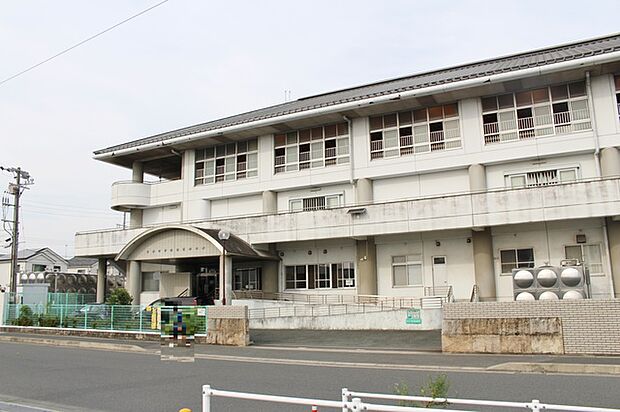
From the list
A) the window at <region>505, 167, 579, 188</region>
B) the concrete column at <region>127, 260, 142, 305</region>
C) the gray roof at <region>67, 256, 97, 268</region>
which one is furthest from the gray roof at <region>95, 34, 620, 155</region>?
the gray roof at <region>67, 256, 97, 268</region>

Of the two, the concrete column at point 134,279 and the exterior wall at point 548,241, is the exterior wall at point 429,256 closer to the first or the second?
the exterior wall at point 548,241

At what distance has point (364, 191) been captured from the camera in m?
Answer: 27.6

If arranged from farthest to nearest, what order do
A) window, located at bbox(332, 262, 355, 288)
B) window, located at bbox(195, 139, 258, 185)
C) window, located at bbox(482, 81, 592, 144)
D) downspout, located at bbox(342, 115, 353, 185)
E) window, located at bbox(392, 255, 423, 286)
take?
window, located at bbox(195, 139, 258, 185) → downspout, located at bbox(342, 115, 353, 185) → window, located at bbox(332, 262, 355, 288) → window, located at bbox(392, 255, 423, 286) → window, located at bbox(482, 81, 592, 144)

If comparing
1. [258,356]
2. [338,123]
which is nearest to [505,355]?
[258,356]

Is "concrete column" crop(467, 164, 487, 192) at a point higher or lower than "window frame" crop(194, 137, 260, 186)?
lower

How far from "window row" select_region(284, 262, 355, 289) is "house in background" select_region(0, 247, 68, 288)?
40889mm

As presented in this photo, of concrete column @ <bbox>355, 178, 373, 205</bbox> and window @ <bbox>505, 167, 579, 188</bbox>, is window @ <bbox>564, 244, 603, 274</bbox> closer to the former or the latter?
window @ <bbox>505, 167, 579, 188</bbox>

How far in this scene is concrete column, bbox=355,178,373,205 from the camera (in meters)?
27.5

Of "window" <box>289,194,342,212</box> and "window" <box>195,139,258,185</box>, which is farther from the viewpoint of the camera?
"window" <box>195,139,258,185</box>

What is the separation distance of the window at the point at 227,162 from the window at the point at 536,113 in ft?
43.8

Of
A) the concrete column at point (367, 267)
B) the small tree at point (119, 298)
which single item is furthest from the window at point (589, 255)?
the small tree at point (119, 298)

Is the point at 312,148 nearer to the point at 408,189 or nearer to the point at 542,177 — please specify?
the point at 408,189

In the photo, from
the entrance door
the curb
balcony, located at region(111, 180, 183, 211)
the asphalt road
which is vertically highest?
balcony, located at region(111, 180, 183, 211)

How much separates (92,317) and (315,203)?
12757 mm
